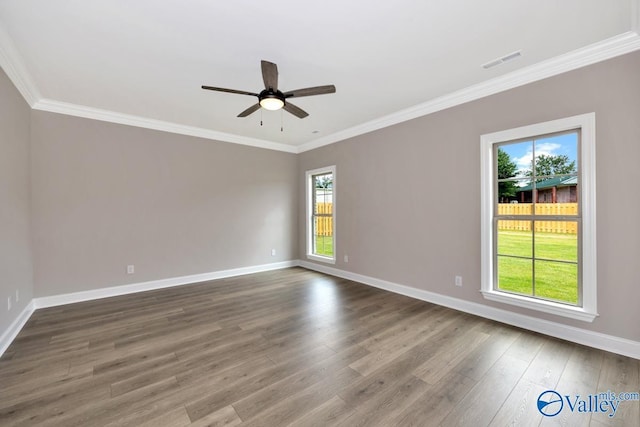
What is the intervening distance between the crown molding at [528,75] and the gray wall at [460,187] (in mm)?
70

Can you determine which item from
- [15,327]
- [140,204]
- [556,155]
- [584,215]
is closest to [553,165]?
[556,155]

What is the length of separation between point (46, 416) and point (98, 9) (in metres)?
2.84

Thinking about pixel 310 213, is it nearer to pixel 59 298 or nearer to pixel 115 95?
pixel 115 95

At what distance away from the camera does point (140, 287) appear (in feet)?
14.1

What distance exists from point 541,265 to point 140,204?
5.58 m

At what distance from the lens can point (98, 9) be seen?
6.60ft

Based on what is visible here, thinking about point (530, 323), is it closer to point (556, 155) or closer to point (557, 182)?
point (557, 182)

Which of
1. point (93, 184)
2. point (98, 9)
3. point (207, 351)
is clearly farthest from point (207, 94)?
point (207, 351)

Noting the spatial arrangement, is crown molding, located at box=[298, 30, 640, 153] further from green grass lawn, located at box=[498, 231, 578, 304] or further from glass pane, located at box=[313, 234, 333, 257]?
glass pane, located at box=[313, 234, 333, 257]

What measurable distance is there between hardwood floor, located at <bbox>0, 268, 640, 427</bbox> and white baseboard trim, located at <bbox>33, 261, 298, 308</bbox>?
0.29 meters

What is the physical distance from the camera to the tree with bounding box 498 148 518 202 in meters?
3.16

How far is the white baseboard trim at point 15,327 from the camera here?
2507 mm

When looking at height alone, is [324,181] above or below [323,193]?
above

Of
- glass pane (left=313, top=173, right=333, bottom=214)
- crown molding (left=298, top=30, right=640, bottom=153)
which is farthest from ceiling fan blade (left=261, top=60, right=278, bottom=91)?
glass pane (left=313, top=173, right=333, bottom=214)
